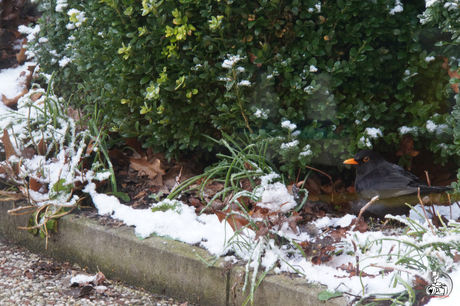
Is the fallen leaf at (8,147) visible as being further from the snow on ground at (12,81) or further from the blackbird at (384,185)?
the blackbird at (384,185)

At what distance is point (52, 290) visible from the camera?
2.32 meters

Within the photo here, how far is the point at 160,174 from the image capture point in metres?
3.07

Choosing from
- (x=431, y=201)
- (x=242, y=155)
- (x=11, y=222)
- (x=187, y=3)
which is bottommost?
(x=11, y=222)

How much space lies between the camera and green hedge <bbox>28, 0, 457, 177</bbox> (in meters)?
2.47

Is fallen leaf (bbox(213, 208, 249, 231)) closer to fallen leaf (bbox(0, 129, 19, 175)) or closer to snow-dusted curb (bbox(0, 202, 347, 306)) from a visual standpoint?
snow-dusted curb (bbox(0, 202, 347, 306))

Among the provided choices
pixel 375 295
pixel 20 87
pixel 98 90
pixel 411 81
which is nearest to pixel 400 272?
pixel 375 295

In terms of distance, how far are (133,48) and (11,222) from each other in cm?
155

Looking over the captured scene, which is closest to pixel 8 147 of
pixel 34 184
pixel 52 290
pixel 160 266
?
pixel 34 184

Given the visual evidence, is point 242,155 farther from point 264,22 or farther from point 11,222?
point 11,222

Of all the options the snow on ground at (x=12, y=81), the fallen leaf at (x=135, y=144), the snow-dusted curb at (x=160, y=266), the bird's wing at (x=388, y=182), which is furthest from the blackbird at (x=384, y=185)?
the snow on ground at (x=12, y=81)

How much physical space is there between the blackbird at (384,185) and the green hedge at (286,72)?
5.2 inches

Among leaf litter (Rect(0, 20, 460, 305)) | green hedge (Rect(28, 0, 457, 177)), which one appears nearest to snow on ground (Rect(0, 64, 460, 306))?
leaf litter (Rect(0, 20, 460, 305))

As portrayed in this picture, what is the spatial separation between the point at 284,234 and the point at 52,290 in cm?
131

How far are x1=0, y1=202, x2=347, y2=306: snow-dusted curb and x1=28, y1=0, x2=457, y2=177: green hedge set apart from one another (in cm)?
79
